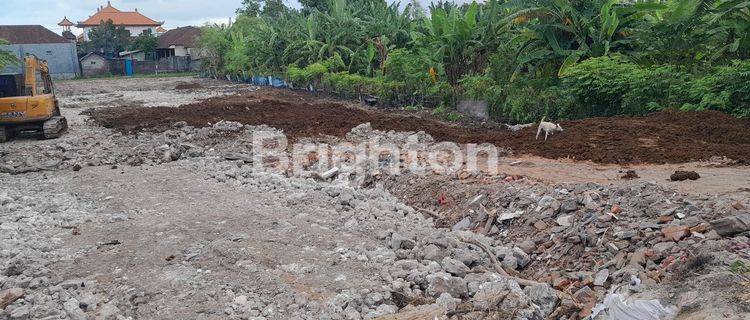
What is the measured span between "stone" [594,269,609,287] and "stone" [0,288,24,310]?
218 inches

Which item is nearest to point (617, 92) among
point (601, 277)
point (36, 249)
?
point (601, 277)

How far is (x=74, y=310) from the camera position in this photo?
5520 mm

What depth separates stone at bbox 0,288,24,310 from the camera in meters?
5.65

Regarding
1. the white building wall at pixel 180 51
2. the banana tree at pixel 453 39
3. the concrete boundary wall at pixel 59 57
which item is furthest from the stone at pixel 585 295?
the white building wall at pixel 180 51

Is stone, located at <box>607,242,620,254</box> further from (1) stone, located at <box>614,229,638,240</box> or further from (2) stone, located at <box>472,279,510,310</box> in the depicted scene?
(2) stone, located at <box>472,279,510,310</box>

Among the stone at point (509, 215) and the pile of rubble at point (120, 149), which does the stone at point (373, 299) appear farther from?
the pile of rubble at point (120, 149)

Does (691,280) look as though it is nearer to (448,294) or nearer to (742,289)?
(742,289)

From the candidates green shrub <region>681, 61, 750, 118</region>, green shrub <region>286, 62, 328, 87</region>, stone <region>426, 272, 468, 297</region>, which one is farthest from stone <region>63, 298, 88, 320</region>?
green shrub <region>286, 62, 328, 87</region>

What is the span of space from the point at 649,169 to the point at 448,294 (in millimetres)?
5216

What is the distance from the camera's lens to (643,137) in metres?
11.1

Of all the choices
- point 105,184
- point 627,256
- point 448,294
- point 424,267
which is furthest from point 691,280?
point 105,184

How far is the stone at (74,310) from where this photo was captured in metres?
5.41

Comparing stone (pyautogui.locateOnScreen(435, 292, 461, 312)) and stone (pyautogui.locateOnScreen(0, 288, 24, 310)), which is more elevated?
stone (pyautogui.locateOnScreen(435, 292, 461, 312))

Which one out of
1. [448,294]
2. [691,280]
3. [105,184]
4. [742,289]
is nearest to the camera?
[742,289]
